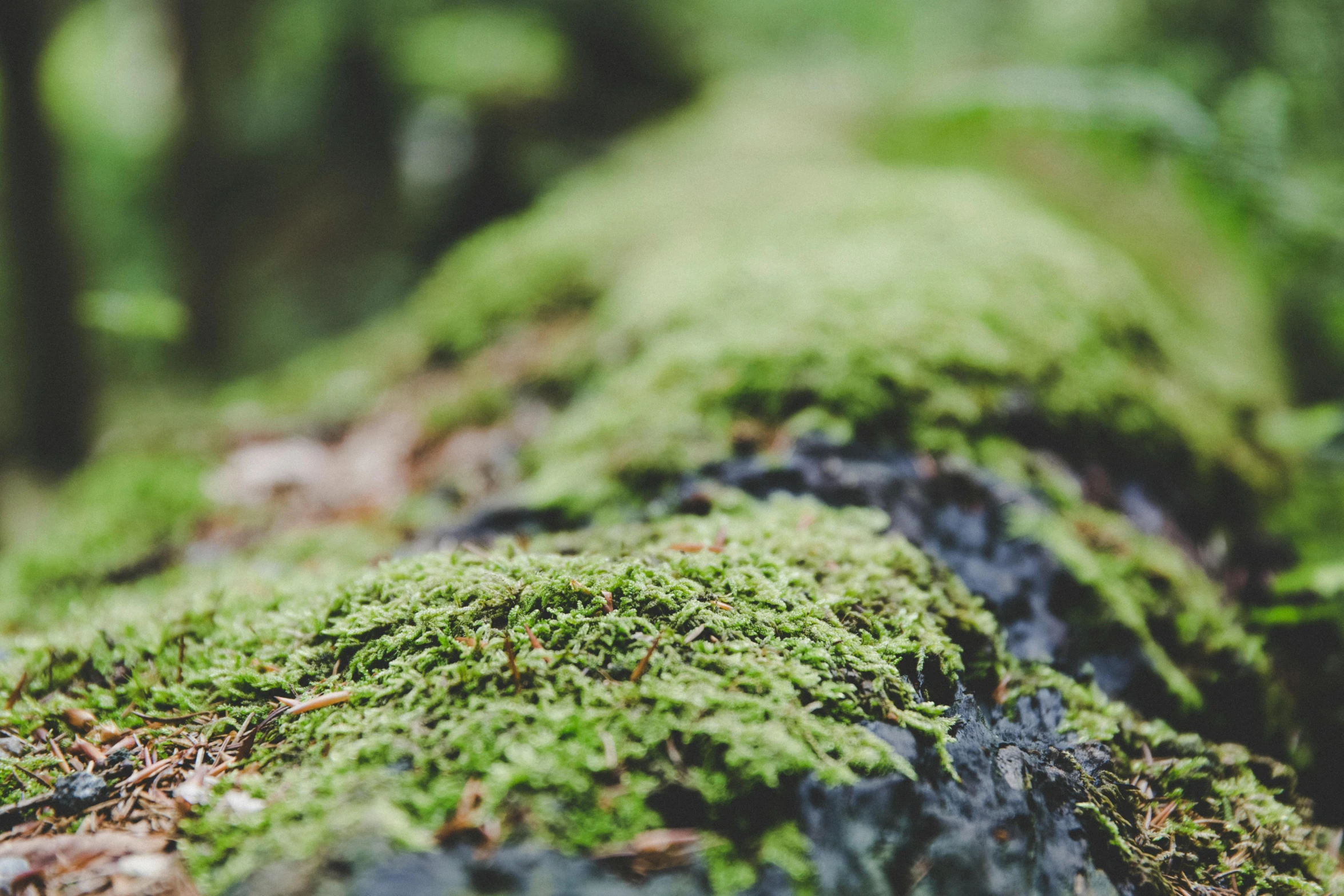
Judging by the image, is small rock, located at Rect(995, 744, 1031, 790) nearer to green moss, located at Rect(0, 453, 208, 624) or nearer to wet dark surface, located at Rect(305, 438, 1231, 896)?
wet dark surface, located at Rect(305, 438, 1231, 896)

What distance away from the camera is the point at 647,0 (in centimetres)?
748

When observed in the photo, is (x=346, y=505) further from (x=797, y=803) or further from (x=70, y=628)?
(x=797, y=803)

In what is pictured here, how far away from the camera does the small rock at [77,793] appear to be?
1.34 metres

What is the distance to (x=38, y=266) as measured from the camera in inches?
241

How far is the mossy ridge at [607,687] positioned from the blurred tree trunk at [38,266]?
5.89 metres

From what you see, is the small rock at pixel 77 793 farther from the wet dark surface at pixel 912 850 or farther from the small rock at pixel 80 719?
the wet dark surface at pixel 912 850

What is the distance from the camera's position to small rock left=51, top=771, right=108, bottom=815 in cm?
134

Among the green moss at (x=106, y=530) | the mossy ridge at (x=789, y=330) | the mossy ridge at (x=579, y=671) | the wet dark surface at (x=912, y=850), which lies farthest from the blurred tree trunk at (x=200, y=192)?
the wet dark surface at (x=912, y=850)

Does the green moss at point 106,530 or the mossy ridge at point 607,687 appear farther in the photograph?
the green moss at point 106,530

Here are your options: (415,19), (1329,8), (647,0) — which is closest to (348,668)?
Result: (1329,8)

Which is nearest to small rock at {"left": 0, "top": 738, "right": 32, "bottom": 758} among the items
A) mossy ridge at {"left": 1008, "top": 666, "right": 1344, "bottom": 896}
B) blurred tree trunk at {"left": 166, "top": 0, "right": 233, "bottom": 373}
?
mossy ridge at {"left": 1008, "top": 666, "right": 1344, "bottom": 896}

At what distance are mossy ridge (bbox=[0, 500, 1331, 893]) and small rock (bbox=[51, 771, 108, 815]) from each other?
0.12 meters

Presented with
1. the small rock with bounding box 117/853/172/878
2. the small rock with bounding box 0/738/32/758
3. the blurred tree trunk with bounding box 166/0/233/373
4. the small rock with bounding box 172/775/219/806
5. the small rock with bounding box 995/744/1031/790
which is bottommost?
the small rock with bounding box 995/744/1031/790

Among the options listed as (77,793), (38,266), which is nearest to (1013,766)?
(77,793)
